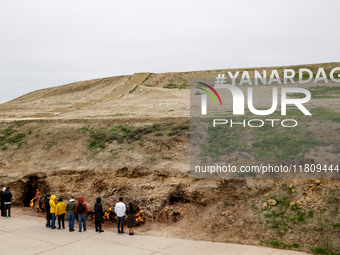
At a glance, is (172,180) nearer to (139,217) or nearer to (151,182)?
(151,182)

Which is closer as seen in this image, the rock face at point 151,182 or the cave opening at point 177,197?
the rock face at point 151,182

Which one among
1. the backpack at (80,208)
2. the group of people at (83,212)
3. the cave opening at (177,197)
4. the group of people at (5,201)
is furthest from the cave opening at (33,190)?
the cave opening at (177,197)

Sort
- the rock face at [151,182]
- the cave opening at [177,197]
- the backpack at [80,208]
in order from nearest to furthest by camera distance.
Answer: the rock face at [151,182], the backpack at [80,208], the cave opening at [177,197]

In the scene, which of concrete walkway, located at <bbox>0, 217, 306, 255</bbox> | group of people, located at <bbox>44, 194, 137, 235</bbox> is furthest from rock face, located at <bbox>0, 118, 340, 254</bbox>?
group of people, located at <bbox>44, 194, 137, 235</bbox>

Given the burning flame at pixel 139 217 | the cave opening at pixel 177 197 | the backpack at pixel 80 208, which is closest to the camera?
the backpack at pixel 80 208

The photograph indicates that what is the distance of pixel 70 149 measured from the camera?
14.7 m

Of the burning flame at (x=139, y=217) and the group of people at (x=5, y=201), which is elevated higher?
the group of people at (x=5, y=201)

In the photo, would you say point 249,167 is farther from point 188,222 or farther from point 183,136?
point 183,136

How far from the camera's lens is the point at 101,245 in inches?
340

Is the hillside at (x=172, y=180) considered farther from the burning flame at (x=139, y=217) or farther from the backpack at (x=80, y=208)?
the backpack at (x=80, y=208)

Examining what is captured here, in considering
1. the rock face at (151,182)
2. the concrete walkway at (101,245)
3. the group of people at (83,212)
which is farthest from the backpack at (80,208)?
the rock face at (151,182)

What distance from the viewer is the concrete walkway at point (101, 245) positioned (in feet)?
26.6

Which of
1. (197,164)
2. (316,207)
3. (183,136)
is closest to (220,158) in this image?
(197,164)

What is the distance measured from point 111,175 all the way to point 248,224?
580cm
